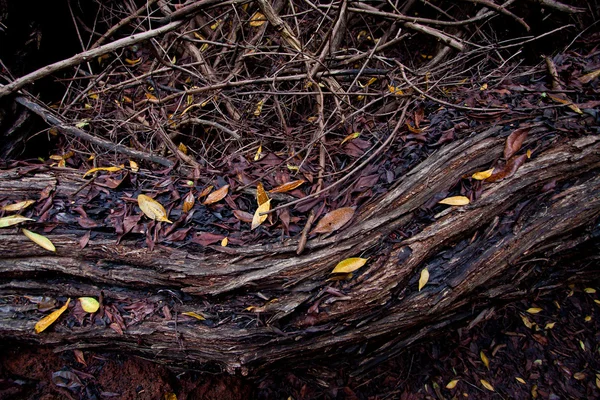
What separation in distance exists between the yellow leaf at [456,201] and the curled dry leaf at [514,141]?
31cm

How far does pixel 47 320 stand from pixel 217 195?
0.95 meters

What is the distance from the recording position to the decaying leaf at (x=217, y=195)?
5.51 ft

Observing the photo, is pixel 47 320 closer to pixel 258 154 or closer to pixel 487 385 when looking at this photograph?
pixel 258 154

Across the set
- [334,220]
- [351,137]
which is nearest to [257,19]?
[351,137]

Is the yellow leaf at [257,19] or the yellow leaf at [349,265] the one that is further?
the yellow leaf at [257,19]

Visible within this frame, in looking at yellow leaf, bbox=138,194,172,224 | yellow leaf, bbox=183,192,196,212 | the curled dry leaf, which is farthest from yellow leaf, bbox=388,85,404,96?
yellow leaf, bbox=138,194,172,224

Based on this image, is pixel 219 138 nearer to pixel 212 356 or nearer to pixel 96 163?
pixel 96 163

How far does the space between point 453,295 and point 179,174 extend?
1490mm

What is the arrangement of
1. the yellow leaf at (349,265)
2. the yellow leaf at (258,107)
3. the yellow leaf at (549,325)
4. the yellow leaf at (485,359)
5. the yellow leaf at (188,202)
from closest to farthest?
the yellow leaf at (349,265) < the yellow leaf at (188,202) < the yellow leaf at (258,107) < the yellow leaf at (485,359) < the yellow leaf at (549,325)

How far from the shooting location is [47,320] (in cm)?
157

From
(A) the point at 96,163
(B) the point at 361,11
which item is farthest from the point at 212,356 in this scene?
(B) the point at 361,11

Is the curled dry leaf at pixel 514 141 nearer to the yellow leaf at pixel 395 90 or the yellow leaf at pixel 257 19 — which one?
the yellow leaf at pixel 395 90

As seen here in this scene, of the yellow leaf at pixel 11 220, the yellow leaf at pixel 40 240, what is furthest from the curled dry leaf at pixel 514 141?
the yellow leaf at pixel 11 220

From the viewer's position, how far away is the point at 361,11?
1878 mm
